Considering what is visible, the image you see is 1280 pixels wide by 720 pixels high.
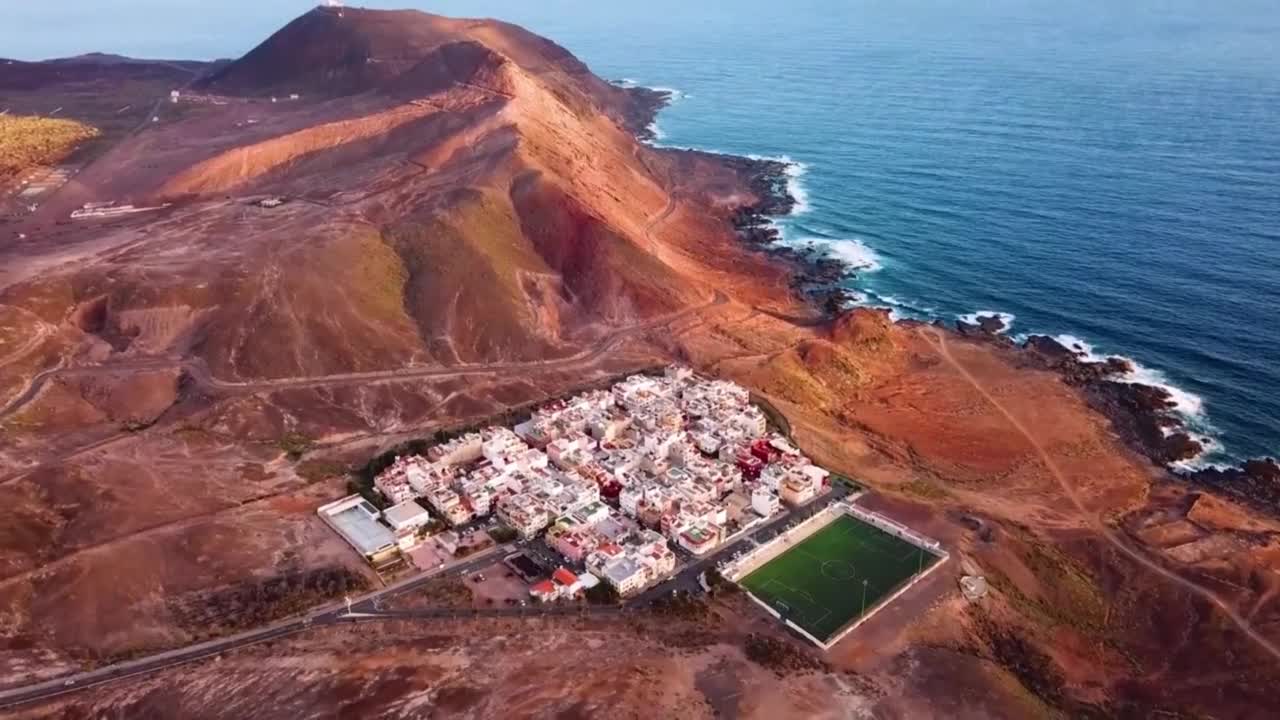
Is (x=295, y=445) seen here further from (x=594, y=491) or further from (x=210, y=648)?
(x=594, y=491)

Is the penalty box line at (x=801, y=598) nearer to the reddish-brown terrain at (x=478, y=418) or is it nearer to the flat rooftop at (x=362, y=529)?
the reddish-brown terrain at (x=478, y=418)

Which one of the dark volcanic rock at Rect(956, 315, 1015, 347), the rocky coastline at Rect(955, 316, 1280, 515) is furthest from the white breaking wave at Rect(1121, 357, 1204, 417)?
the dark volcanic rock at Rect(956, 315, 1015, 347)

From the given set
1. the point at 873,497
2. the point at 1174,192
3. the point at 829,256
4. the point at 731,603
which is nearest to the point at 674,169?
the point at 829,256

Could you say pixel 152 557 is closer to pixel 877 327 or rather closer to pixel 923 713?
pixel 923 713

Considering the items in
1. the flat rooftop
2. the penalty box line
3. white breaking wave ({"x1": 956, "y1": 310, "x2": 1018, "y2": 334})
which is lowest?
the penalty box line

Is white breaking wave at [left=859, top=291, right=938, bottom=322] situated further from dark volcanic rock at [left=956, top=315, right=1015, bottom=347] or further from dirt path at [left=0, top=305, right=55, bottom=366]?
dirt path at [left=0, top=305, right=55, bottom=366]

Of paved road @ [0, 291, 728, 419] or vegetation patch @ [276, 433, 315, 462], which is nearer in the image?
vegetation patch @ [276, 433, 315, 462]

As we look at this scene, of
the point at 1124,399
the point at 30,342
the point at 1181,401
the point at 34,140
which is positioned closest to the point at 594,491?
the point at 1124,399

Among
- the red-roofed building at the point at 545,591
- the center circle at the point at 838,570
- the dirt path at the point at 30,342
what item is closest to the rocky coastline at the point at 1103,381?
the center circle at the point at 838,570
